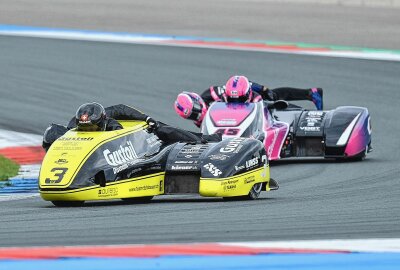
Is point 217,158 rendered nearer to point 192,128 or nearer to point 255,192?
point 255,192

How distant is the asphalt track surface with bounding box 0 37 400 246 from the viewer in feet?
34.5

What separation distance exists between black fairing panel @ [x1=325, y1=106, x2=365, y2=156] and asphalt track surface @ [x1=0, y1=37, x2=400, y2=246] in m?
0.29

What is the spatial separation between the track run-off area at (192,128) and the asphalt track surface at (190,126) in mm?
19

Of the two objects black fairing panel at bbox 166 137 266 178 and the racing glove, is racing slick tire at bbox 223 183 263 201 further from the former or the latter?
the racing glove

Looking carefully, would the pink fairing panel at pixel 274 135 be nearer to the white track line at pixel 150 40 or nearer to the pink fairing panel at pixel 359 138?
the pink fairing panel at pixel 359 138

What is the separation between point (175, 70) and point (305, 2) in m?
18.7

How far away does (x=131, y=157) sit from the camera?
13.0 metres

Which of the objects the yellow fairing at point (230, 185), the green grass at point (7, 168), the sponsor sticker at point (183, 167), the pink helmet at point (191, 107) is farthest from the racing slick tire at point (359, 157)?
the sponsor sticker at point (183, 167)

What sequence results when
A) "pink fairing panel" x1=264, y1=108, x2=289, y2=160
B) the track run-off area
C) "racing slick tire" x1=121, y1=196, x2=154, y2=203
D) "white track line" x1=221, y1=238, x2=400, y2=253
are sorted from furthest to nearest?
"pink fairing panel" x1=264, y1=108, x2=289, y2=160 → "racing slick tire" x1=121, y1=196, x2=154, y2=203 → the track run-off area → "white track line" x1=221, y1=238, x2=400, y2=253

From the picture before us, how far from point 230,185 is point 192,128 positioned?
9330 millimetres

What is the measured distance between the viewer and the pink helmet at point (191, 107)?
18109mm

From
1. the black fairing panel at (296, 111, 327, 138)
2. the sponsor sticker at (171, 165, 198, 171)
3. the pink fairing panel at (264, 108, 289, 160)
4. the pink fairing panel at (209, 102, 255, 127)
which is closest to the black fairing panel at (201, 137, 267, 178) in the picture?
the sponsor sticker at (171, 165, 198, 171)

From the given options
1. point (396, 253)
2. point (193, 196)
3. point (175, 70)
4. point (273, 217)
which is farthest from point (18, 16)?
point (396, 253)

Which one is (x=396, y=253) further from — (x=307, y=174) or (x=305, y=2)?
(x=305, y=2)
